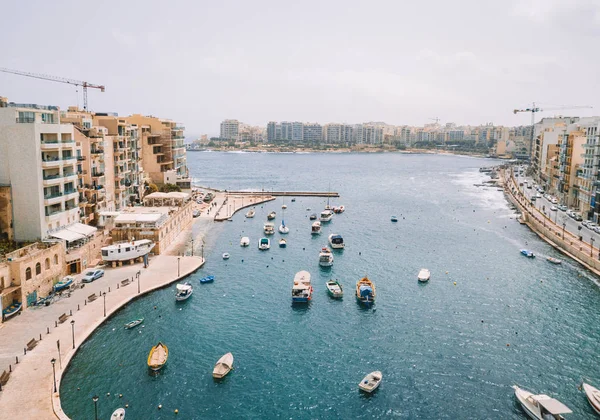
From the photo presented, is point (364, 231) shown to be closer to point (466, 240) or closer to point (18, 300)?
point (466, 240)

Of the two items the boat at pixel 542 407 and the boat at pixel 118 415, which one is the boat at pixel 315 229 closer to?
the boat at pixel 542 407

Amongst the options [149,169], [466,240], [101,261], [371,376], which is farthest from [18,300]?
[466,240]

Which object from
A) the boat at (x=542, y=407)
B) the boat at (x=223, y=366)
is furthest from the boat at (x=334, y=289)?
the boat at (x=542, y=407)

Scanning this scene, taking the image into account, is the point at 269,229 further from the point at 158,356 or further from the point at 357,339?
the point at 158,356

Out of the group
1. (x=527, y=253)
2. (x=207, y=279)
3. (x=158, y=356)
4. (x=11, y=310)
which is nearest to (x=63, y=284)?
(x=11, y=310)

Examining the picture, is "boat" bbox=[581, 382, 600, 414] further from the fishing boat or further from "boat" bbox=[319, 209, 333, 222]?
"boat" bbox=[319, 209, 333, 222]

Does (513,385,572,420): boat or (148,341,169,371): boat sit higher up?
(148,341,169,371): boat

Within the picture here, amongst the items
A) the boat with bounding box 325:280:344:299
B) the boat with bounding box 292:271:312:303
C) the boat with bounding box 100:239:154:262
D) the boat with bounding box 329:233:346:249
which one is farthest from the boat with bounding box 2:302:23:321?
the boat with bounding box 329:233:346:249
